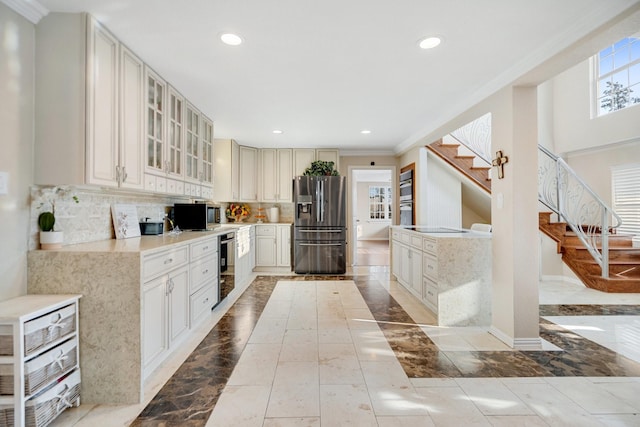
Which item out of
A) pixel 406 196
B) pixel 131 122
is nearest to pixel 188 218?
pixel 131 122

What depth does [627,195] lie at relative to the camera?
4902 millimetres

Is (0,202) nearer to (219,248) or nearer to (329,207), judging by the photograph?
(219,248)

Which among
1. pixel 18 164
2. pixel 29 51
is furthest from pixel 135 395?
pixel 29 51

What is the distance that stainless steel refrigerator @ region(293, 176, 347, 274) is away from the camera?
5.52m

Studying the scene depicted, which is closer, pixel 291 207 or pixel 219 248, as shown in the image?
pixel 219 248

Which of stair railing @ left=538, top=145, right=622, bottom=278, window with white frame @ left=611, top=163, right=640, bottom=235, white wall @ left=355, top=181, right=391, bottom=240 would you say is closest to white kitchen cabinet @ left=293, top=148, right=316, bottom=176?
stair railing @ left=538, top=145, right=622, bottom=278

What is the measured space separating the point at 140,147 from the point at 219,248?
4.81ft

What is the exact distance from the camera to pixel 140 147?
2.51 metres

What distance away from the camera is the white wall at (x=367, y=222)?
11.6 m

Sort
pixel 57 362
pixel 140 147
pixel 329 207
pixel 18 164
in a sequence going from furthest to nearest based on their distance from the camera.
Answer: pixel 329 207 → pixel 140 147 → pixel 18 164 → pixel 57 362

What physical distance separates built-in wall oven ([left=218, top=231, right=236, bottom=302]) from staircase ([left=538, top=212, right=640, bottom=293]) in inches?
190

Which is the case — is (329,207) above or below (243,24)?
below

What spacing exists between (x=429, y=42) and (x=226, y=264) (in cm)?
313

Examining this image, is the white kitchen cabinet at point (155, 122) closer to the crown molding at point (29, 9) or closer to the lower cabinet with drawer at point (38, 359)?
the crown molding at point (29, 9)
